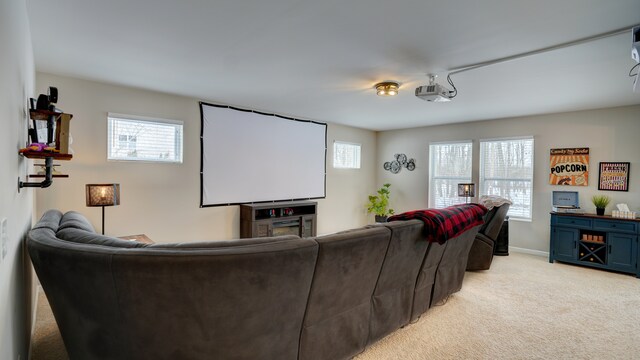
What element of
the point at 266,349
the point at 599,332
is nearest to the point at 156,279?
the point at 266,349

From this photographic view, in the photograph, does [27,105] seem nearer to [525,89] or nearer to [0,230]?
[0,230]

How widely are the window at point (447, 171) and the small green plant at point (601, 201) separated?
192 centimetres

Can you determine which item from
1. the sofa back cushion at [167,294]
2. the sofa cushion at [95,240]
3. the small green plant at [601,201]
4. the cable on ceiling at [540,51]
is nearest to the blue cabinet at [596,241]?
the small green plant at [601,201]

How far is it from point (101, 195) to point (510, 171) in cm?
626

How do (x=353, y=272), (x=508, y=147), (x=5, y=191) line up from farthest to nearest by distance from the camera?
(x=508, y=147) → (x=353, y=272) → (x=5, y=191)

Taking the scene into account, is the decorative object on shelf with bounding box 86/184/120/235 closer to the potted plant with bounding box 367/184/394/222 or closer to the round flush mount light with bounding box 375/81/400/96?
the round flush mount light with bounding box 375/81/400/96

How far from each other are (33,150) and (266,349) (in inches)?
68.5

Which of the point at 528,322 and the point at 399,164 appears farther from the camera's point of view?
the point at 399,164

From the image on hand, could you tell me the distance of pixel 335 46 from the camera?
2613 millimetres

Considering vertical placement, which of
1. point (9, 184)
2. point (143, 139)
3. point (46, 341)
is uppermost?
point (143, 139)

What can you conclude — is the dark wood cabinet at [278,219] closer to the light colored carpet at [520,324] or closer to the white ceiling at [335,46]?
the white ceiling at [335,46]

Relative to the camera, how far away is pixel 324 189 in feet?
21.2

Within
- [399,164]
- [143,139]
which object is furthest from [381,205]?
[143,139]

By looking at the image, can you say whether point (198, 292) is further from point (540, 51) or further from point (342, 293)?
point (540, 51)
